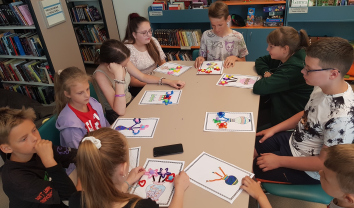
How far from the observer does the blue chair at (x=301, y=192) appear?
4.26 feet

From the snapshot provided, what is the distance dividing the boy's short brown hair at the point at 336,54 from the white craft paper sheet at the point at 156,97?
3.05ft

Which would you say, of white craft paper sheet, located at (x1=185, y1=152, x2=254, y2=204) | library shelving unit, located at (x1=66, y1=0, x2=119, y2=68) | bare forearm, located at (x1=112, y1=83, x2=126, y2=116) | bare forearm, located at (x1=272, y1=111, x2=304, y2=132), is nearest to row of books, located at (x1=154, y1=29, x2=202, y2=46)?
library shelving unit, located at (x1=66, y1=0, x2=119, y2=68)

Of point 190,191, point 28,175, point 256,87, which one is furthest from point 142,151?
point 256,87

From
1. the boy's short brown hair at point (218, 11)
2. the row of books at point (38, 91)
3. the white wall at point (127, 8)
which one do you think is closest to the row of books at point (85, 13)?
the white wall at point (127, 8)

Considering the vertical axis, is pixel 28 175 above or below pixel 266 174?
above

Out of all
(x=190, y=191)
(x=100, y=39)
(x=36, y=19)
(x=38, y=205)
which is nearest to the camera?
(x=190, y=191)

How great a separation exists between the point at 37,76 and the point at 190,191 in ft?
10.8

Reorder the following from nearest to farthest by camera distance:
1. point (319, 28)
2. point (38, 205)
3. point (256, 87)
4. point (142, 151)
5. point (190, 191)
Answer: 1. point (190, 191)
2. point (38, 205)
3. point (142, 151)
4. point (256, 87)
5. point (319, 28)

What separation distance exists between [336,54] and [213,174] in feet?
2.88

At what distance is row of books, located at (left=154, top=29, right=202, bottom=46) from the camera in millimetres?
3664

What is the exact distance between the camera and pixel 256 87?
70.4 inches

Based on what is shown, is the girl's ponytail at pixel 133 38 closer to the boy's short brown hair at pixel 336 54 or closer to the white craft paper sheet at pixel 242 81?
the white craft paper sheet at pixel 242 81

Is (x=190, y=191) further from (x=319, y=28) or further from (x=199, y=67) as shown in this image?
(x=319, y=28)

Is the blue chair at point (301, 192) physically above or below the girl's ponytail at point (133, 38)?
below
